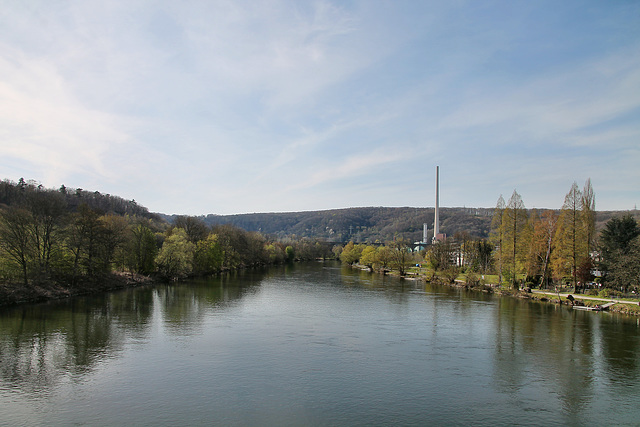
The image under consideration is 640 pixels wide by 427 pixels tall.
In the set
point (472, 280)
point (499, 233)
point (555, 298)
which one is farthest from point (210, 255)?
point (555, 298)

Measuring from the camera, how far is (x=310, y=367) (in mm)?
20047

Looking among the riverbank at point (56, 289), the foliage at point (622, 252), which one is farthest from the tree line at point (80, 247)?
the foliage at point (622, 252)

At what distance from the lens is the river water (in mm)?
15148

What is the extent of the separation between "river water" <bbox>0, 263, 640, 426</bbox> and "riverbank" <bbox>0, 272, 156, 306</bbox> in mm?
2160

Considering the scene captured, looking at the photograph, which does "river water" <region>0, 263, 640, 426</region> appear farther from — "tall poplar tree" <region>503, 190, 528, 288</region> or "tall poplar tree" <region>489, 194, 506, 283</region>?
"tall poplar tree" <region>489, 194, 506, 283</region>

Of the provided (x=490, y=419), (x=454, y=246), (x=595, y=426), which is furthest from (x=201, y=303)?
(x=454, y=246)

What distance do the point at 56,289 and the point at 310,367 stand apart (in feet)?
105

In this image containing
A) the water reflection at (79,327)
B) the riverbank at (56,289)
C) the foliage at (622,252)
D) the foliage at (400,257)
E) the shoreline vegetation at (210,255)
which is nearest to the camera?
the water reflection at (79,327)

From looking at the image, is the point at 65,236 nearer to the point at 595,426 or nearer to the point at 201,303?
the point at 201,303

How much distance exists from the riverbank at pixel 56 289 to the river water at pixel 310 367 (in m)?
2.16

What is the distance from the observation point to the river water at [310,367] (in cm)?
1515

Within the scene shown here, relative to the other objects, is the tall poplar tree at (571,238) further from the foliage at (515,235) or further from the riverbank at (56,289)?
the riverbank at (56,289)

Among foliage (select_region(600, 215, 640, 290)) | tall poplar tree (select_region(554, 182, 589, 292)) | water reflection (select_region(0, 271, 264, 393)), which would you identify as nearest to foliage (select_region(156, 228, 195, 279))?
water reflection (select_region(0, 271, 264, 393))

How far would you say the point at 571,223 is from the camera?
47.1 meters
